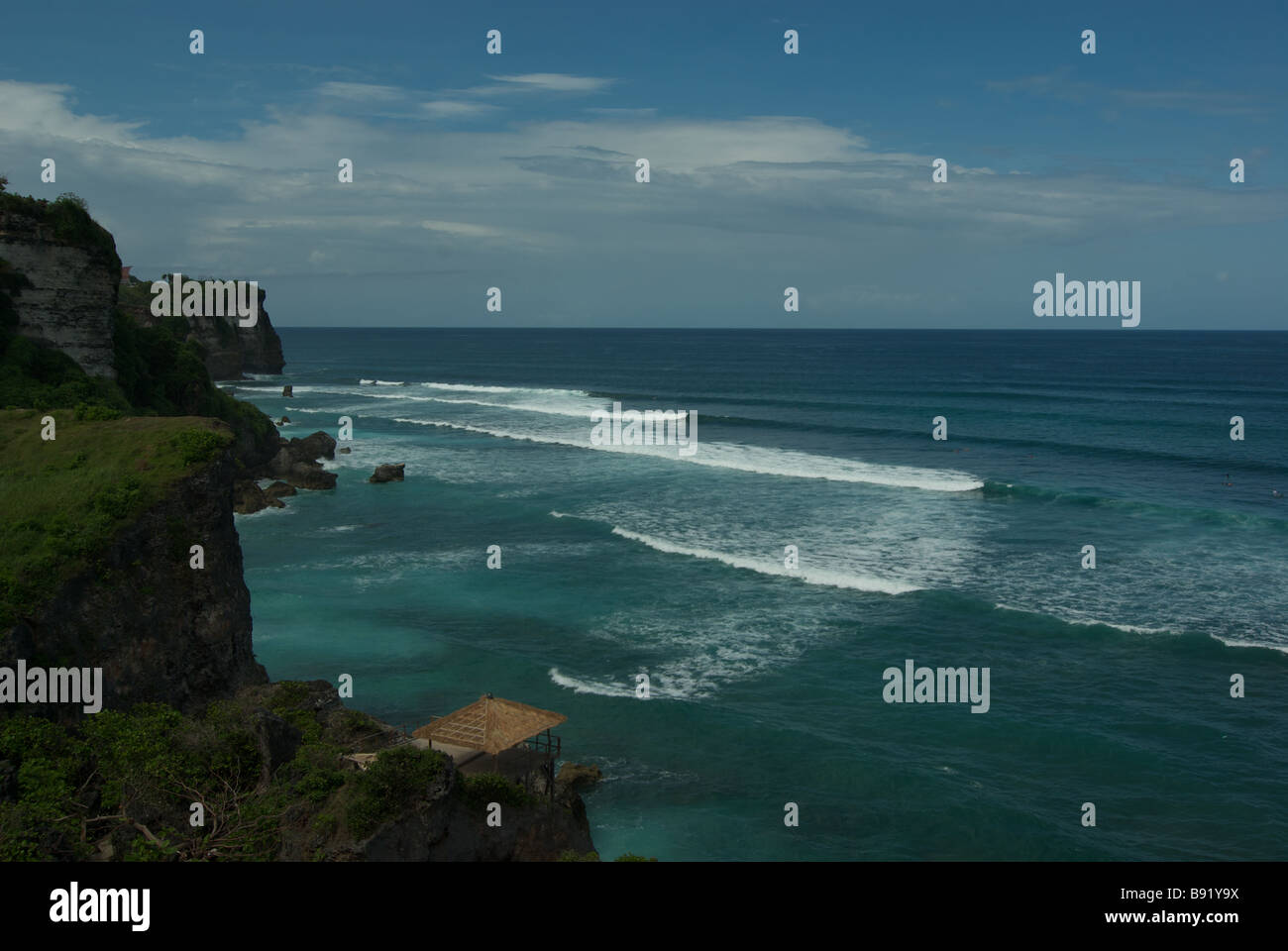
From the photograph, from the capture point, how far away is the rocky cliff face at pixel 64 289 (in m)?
35.6

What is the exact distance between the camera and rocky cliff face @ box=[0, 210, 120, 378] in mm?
35594

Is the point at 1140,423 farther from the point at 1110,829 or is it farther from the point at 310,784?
the point at 310,784

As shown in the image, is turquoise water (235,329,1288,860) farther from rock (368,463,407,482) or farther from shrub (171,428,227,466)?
shrub (171,428,227,466)

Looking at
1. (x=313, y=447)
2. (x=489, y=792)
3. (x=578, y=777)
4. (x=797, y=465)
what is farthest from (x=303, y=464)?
(x=489, y=792)

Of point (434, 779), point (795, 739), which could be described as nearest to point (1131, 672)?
point (795, 739)

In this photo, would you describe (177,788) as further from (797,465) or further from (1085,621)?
(797,465)

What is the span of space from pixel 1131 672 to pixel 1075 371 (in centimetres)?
11012

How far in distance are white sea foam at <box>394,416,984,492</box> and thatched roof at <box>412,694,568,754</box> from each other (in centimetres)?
3918

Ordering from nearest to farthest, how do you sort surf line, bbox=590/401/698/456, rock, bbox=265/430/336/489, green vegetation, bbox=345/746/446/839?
green vegetation, bbox=345/746/446/839 → rock, bbox=265/430/336/489 → surf line, bbox=590/401/698/456

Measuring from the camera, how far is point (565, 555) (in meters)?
43.1

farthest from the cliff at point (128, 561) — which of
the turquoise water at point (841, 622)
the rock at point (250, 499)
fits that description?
the rock at point (250, 499)

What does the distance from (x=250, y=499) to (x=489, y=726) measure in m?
35.2

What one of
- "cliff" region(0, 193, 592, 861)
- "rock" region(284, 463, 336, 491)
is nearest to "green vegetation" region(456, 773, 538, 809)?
"cliff" region(0, 193, 592, 861)
